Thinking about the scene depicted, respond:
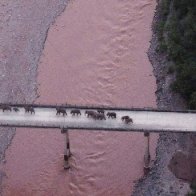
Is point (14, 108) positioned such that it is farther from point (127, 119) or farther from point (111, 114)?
point (127, 119)

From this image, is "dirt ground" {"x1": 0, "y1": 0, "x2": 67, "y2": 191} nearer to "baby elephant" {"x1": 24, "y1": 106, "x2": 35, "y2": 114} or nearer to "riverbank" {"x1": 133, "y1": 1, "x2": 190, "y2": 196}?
"baby elephant" {"x1": 24, "y1": 106, "x2": 35, "y2": 114}

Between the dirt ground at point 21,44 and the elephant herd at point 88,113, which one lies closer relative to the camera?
the elephant herd at point 88,113

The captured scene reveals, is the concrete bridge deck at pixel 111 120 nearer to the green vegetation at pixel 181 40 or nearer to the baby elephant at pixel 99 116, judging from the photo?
the baby elephant at pixel 99 116

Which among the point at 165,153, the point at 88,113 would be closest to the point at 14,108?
the point at 88,113

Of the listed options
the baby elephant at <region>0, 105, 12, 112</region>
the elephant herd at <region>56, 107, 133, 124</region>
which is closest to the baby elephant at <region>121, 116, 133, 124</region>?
the elephant herd at <region>56, 107, 133, 124</region>

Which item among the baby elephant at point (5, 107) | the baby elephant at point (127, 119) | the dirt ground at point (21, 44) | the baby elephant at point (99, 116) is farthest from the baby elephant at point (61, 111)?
the dirt ground at point (21, 44)

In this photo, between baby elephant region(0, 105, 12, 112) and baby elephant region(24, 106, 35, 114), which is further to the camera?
baby elephant region(0, 105, 12, 112)
